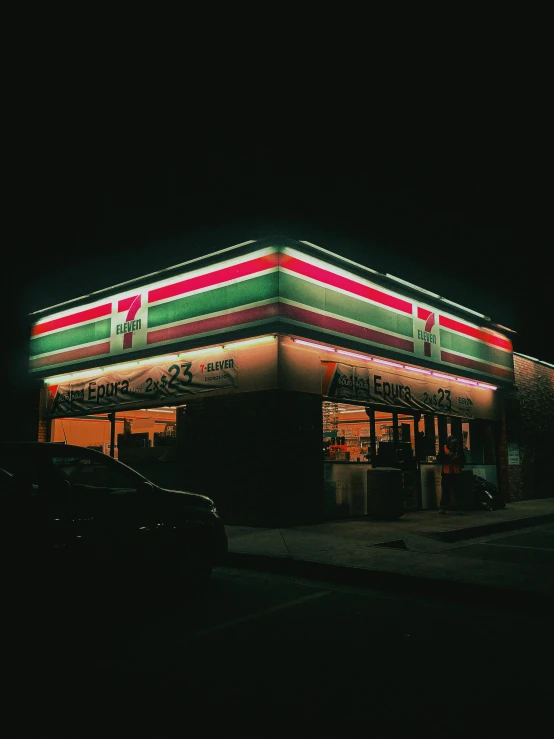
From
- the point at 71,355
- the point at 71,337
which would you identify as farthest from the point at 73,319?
the point at 71,355

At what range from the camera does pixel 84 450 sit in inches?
231

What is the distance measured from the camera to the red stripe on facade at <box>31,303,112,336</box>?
14.7m

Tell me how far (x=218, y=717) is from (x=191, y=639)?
150cm

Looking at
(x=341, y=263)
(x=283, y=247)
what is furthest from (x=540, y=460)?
(x=283, y=247)

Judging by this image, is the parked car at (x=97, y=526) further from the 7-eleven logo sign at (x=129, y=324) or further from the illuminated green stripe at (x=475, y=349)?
the illuminated green stripe at (x=475, y=349)

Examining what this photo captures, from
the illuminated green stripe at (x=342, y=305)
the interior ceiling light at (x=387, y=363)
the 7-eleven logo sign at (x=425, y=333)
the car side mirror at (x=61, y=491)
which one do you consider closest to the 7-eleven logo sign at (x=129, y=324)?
the illuminated green stripe at (x=342, y=305)

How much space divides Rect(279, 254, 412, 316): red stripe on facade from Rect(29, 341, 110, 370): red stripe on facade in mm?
5603

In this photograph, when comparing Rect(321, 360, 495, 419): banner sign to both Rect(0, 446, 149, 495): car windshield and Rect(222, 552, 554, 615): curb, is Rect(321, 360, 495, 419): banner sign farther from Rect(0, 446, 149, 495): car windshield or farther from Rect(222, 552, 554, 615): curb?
Rect(0, 446, 149, 495): car windshield

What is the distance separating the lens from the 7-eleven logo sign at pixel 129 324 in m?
13.6

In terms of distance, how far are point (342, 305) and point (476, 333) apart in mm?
6405

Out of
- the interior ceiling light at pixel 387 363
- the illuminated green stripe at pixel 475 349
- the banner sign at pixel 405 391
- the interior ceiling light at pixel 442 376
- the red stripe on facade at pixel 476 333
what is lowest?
the banner sign at pixel 405 391

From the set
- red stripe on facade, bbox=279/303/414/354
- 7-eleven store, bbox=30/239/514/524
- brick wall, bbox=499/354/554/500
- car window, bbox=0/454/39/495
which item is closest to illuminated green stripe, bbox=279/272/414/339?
7-eleven store, bbox=30/239/514/524

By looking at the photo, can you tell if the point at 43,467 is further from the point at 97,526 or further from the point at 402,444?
the point at 402,444

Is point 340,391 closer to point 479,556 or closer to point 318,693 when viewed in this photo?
point 479,556
